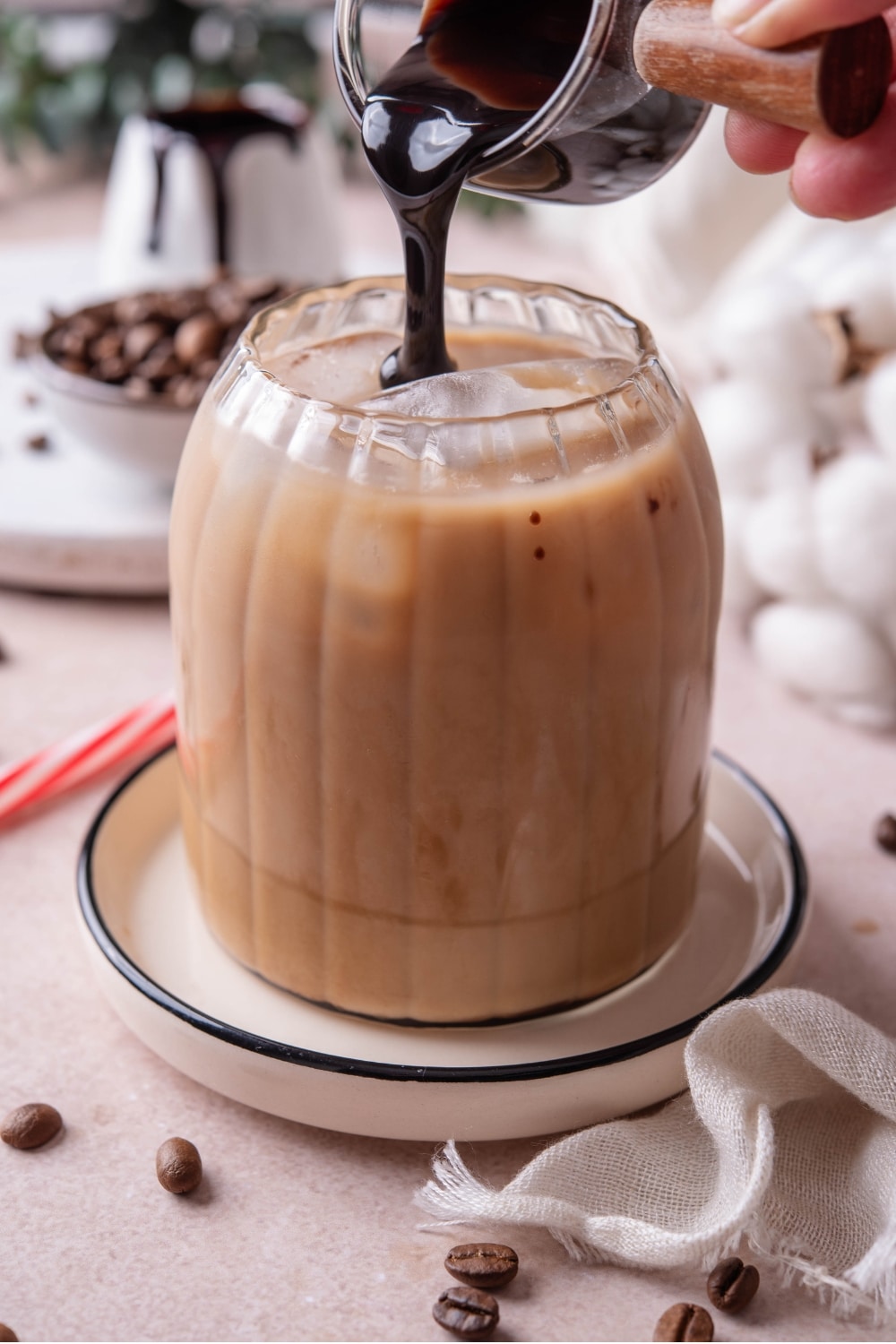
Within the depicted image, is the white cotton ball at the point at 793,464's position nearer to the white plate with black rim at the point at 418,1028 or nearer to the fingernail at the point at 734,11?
the white plate with black rim at the point at 418,1028

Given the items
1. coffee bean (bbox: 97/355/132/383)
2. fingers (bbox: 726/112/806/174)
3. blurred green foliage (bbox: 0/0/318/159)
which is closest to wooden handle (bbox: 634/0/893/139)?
fingers (bbox: 726/112/806/174)

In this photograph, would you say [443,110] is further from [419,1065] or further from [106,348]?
[106,348]

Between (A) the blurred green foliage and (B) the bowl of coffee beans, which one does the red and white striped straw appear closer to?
(B) the bowl of coffee beans

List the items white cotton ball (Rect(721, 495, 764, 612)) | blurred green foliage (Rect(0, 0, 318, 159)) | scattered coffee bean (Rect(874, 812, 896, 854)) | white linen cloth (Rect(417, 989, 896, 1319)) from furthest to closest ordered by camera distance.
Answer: blurred green foliage (Rect(0, 0, 318, 159)) → white cotton ball (Rect(721, 495, 764, 612)) → scattered coffee bean (Rect(874, 812, 896, 854)) → white linen cloth (Rect(417, 989, 896, 1319))

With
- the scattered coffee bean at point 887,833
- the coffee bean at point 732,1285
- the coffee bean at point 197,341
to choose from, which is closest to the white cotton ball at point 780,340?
the scattered coffee bean at point 887,833

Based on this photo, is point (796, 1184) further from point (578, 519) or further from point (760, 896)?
point (578, 519)

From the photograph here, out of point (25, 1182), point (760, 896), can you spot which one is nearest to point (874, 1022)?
point (760, 896)

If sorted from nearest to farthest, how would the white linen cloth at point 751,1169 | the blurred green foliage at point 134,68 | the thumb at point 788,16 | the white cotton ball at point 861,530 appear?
1. the thumb at point 788,16
2. the white linen cloth at point 751,1169
3. the white cotton ball at point 861,530
4. the blurred green foliage at point 134,68
